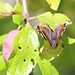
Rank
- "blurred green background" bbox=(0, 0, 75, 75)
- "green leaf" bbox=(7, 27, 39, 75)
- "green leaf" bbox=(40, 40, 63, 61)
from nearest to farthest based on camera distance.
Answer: "green leaf" bbox=(7, 27, 39, 75), "green leaf" bbox=(40, 40, 63, 61), "blurred green background" bbox=(0, 0, 75, 75)

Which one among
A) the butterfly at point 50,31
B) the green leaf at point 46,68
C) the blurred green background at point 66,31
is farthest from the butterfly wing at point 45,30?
the blurred green background at point 66,31

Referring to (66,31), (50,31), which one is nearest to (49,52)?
(50,31)

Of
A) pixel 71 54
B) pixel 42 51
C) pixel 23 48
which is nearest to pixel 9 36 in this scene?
pixel 23 48

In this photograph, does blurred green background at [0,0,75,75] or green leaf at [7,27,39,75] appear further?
blurred green background at [0,0,75,75]

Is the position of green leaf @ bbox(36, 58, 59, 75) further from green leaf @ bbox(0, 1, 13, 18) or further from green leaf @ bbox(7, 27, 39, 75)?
green leaf @ bbox(0, 1, 13, 18)

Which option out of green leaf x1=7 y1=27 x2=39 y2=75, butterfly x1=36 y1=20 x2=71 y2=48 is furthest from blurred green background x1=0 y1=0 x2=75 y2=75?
green leaf x1=7 y1=27 x2=39 y2=75

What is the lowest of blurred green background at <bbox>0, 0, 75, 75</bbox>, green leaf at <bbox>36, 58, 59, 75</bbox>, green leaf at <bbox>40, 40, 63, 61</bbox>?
blurred green background at <bbox>0, 0, 75, 75</bbox>

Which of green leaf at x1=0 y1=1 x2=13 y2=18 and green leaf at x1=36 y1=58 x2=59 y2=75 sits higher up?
green leaf at x1=0 y1=1 x2=13 y2=18

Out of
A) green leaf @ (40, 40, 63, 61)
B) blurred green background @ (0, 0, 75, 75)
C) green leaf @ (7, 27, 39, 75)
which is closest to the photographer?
green leaf @ (7, 27, 39, 75)

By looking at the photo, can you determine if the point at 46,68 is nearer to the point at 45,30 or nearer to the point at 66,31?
the point at 45,30
